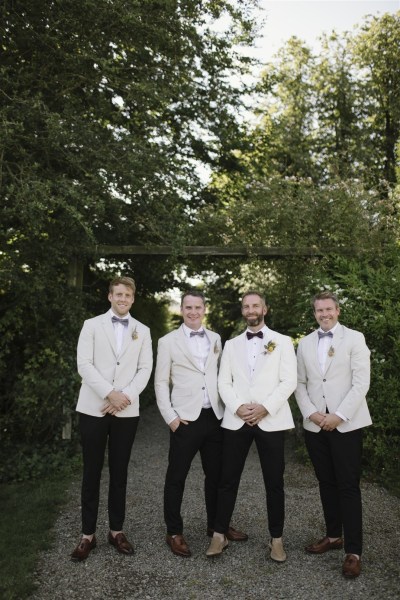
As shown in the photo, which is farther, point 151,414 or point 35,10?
point 151,414

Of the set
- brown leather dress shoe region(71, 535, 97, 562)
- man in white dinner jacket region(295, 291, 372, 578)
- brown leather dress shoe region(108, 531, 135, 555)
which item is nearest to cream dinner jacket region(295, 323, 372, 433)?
man in white dinner jacket region(295, 291, 372, 578)

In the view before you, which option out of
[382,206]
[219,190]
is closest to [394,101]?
[219,190]

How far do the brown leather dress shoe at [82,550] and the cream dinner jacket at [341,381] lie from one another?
1.99 m

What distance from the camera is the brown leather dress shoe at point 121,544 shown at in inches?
165

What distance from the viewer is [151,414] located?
1109cm

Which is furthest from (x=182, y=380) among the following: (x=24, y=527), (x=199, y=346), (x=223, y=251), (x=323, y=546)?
(x=223, y=251)

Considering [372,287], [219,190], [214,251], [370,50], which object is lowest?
[372,287]

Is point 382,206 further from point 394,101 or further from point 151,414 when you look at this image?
point 394,101

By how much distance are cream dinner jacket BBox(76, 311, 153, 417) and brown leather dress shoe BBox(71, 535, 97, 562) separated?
1041 millimetres

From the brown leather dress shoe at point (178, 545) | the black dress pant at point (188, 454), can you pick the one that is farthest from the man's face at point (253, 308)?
the brown leather dress shoe at point (178, 545)

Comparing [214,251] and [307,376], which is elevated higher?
[214,251]

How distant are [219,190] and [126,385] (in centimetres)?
→ 946

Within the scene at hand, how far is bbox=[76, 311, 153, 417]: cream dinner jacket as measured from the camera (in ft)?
13.6

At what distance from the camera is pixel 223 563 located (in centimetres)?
407
